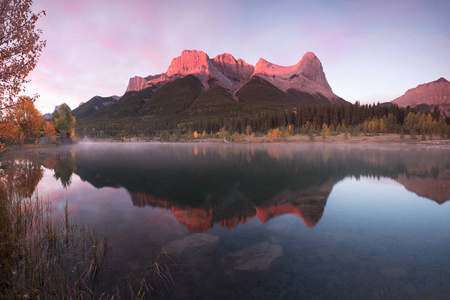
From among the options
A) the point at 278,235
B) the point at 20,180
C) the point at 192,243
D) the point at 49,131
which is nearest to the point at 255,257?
the point at 278,235

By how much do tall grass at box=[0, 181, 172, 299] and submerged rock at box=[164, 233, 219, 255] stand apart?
45.5 inches

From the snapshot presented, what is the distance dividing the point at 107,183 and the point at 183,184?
402 inches

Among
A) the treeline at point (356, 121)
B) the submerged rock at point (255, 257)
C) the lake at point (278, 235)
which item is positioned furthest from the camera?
the treeline at point (356, 121)

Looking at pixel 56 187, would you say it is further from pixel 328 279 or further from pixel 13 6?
pixel 328 279

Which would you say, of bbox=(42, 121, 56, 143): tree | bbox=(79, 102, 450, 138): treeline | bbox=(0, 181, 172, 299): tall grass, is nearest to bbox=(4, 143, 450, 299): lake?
bbox=(0, 181, 172, 299): tall grass

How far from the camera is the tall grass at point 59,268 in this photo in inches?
281

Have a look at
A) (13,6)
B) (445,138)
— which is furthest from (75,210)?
(445,138)

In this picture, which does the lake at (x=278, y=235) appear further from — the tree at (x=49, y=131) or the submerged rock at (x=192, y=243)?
the tree at (x=49, y=131)

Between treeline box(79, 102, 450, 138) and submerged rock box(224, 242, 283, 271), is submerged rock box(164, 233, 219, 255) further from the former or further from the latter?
treeline box(79, 102, 450, 138)

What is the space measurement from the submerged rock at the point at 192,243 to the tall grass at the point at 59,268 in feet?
3.79

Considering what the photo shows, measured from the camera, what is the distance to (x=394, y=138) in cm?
13525

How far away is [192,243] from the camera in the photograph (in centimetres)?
1244

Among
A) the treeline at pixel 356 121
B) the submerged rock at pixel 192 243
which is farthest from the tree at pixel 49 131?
the treeline at pixel 356 121

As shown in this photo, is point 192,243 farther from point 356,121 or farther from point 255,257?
point 356,121
